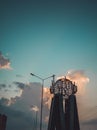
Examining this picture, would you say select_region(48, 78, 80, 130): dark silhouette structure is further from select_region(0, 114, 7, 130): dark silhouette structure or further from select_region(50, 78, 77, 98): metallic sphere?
select_region(0, 114, 7, 130): dark silhouette structure

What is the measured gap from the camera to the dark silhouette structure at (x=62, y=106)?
1946 inches

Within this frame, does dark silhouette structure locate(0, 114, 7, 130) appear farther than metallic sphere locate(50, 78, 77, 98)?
Yes

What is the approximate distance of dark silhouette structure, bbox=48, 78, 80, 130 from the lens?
49.4m

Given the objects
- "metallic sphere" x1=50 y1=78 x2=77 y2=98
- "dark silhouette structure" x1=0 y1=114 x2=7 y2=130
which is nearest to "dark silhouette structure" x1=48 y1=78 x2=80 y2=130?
"metallic sphere" x1=50 y1=78 x2=77 y2=98

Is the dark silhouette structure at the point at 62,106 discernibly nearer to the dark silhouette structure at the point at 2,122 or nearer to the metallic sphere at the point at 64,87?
the metallic sphere at the point at 64,87

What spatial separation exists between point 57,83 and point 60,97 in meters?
3.18

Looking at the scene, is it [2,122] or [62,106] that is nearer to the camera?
[62,106]

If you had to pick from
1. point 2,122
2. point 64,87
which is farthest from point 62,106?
point 2,122

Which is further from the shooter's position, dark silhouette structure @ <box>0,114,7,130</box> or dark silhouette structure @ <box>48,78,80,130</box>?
dark silhouette structure @ <box>0,114,7,130</box>

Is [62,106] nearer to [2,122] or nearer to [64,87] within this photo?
[64,87]

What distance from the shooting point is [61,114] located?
49.1m

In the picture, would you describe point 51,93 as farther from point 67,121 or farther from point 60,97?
point 67,121

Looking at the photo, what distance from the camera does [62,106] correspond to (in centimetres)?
4994

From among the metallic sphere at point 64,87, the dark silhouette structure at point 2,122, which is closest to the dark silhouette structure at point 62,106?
the metallic sphere at point 64,87
